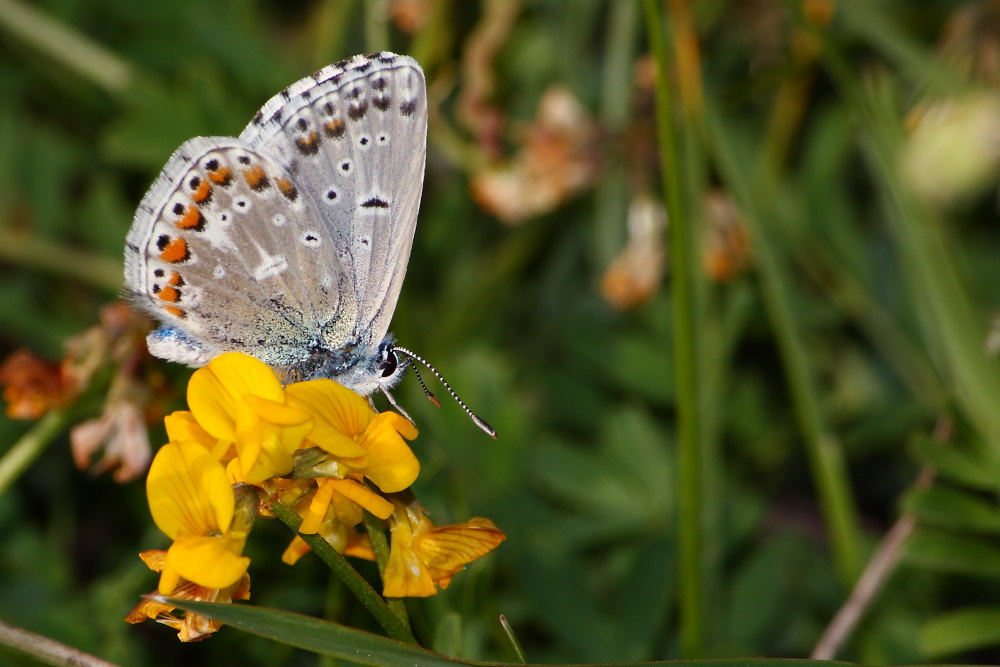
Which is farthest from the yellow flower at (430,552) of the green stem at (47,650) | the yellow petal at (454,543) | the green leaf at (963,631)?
the green leaf at (963,631)

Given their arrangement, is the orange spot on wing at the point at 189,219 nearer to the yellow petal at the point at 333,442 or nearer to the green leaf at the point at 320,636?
the yellow petal at the point at 333,442

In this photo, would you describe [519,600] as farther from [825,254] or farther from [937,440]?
[825,254]

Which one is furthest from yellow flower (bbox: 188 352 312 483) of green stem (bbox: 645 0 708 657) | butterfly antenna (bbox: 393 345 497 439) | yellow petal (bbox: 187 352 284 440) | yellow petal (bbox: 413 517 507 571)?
green stem (bbox: 645 0 708 657)

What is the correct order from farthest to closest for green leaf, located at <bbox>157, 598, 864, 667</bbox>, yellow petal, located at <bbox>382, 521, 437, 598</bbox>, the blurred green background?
the blurred green background, yellow petal, located at <bbox>382, 521, 437, 598</bbox>, green leaf, located at <bbox>157, 598, 864, 667</bbox>

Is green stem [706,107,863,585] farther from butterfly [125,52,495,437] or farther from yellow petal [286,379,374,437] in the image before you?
yellow petal [286,379,374,437]

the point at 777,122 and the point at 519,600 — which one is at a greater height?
the point at 777,122

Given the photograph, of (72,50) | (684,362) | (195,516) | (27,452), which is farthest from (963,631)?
(72,50)

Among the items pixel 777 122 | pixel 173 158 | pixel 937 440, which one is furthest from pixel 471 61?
pixel 937 440
